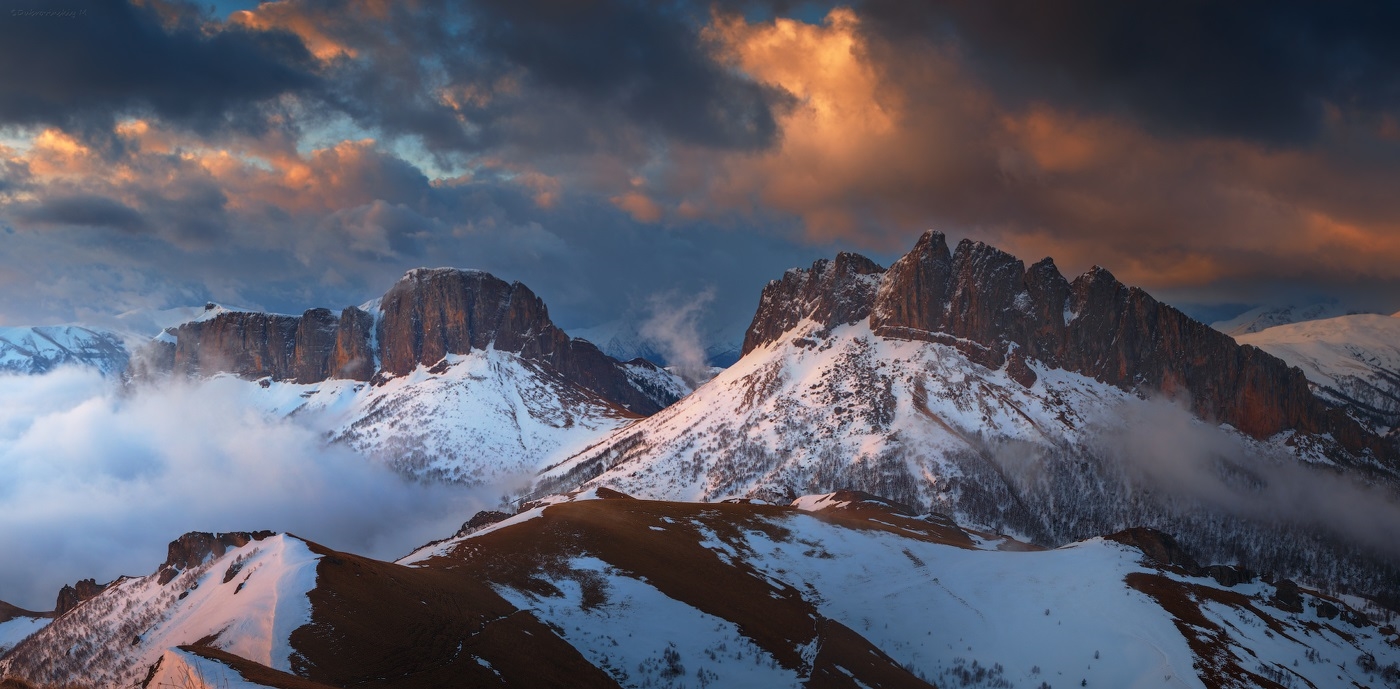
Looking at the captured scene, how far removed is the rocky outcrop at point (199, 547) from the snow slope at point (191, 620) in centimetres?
176

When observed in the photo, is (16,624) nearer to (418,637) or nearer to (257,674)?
(418,637)

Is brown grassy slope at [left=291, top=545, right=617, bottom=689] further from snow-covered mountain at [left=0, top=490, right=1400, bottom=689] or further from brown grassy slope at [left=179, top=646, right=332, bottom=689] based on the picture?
brown grassy slope at [left=179, top=646, right=332, bottom=689]

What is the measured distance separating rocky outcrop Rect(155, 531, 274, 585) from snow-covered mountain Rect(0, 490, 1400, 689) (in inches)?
12.9

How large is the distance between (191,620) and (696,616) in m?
31.4

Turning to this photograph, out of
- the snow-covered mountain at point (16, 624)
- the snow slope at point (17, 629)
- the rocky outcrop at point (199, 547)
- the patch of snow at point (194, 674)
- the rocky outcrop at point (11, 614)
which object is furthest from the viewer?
the rocky outcrop at point (11, 614)

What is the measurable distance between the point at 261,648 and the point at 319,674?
5.17 meters

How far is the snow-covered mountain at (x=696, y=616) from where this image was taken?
49247 mm

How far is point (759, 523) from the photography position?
10825cm

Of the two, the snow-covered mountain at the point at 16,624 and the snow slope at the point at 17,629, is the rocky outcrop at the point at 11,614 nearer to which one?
the snow-covered mountain at the point at 16,624

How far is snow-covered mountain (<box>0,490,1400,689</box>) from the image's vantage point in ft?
162

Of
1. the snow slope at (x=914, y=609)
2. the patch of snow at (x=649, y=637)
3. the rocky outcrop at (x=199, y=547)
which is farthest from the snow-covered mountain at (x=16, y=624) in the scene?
the patch of snow at (x=649, y=637)

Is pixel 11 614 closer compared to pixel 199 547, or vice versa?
pixel 199 547

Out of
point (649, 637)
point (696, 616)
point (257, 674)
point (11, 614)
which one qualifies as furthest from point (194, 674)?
point (11, 614)

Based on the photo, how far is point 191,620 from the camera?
58812 mm
